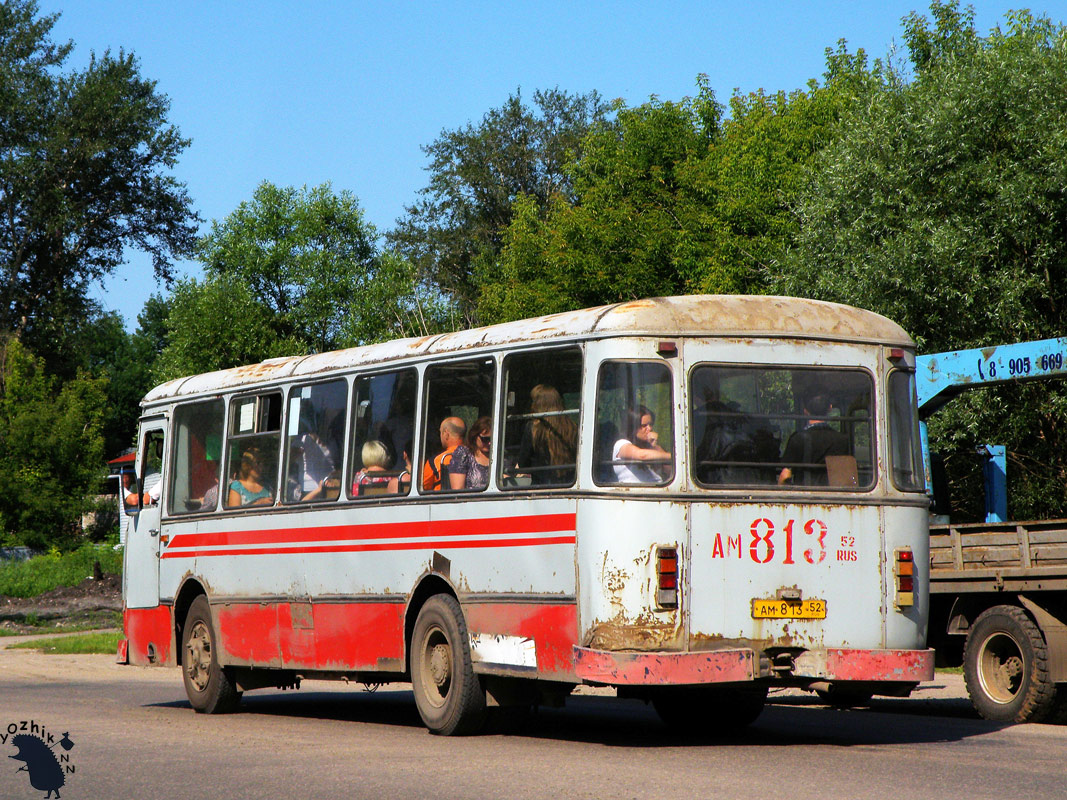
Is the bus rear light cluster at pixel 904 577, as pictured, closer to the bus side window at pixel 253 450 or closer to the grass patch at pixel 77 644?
the bus side window at pixel 253 450

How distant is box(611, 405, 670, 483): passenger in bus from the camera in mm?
10094

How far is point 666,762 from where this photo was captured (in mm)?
9555

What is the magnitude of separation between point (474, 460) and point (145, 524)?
561 cm

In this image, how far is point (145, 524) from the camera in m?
15.5

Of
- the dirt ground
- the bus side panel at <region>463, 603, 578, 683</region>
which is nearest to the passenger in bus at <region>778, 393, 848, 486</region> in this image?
the bus side panel at <region>463, 603, 578, 683</region>

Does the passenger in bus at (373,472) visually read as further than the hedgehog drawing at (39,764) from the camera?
Yes

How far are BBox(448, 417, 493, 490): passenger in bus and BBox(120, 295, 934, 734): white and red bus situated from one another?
0.9 inches

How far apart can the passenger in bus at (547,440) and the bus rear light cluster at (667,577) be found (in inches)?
32.7

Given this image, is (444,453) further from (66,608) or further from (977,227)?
(66,608)

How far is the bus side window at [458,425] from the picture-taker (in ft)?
36.7

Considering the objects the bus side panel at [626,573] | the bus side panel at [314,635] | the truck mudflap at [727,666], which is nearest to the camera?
the truck mudflap at [727,666]

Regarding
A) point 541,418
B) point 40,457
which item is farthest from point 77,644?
point 40,457

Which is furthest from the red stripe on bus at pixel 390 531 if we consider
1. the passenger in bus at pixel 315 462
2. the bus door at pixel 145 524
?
the bus door at pixel 145 524

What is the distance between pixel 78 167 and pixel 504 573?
162 feet
